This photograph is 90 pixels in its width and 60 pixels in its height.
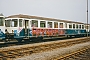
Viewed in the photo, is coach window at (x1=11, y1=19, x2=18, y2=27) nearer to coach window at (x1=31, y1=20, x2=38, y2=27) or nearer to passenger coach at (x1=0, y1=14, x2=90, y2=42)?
passenger coach at (x1=0, y1=14, x2=90, y2=42)

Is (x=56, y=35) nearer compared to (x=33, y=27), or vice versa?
(x=33, y=27)

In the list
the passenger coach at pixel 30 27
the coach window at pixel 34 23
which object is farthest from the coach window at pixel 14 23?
the coach window at pixel 34 23

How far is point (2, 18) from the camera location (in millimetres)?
17266

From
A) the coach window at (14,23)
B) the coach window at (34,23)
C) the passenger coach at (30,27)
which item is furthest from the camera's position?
the coach window at (34,23)

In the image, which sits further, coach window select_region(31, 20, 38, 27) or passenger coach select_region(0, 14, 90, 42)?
coach window select_region(31, 20, 38, 27)

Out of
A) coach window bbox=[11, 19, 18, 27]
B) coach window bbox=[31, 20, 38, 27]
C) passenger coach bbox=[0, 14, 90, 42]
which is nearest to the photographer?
passenger coach bbox=[0, 14, 90, 42]

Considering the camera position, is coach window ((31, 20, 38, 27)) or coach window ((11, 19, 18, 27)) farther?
coach window ((31, 20, 38, 27))

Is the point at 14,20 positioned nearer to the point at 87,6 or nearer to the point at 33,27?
the point at 33,27

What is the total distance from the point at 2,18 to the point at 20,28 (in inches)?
120

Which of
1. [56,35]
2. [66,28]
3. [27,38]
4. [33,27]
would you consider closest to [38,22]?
[33,27]

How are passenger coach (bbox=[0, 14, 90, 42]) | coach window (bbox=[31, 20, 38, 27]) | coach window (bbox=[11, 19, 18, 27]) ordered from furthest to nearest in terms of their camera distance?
coach window (bbox=[31, 20, 38, 27]) < coach window (bbox=[11, 19, 18, 27]) < passenger coach (bbox=[0, 14, 90, 42])

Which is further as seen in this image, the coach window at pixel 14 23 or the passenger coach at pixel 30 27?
the coach window at pixel 14 23

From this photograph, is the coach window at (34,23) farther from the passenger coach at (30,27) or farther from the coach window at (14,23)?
the coach window at (14,23)

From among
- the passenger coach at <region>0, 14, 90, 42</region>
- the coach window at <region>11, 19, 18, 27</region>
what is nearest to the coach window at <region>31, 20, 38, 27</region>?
the passenger coach at <region>0, 14, 90, 42</region>
